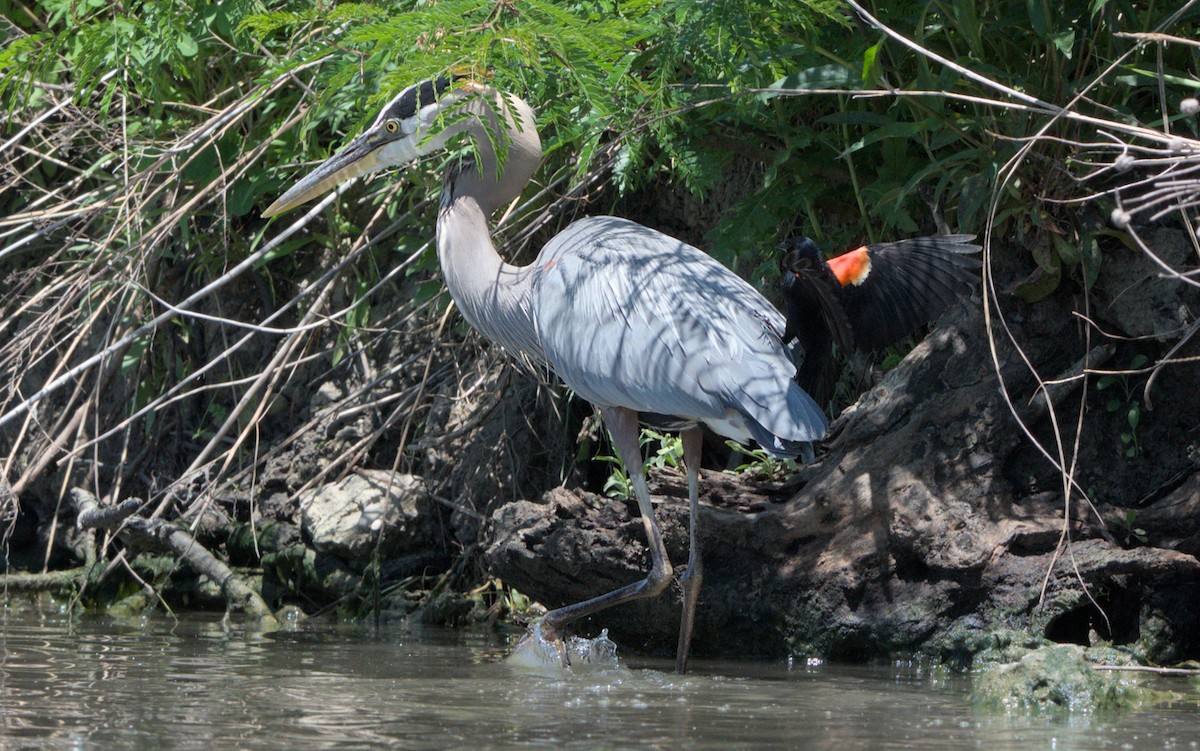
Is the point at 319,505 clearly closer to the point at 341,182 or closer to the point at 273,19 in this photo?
the point at 341,182

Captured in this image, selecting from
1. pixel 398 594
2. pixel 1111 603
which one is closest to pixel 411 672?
pixel 398 594

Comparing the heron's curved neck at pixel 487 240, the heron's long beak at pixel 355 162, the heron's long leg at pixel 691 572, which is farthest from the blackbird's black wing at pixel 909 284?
the heron's long beak at pixel 355 162

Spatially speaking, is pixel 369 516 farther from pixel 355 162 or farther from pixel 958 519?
pixel 958 519

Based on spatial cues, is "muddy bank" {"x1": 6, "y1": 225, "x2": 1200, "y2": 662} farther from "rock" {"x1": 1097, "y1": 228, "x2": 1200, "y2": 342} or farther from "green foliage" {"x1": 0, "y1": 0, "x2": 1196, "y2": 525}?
"green foliage" {"x1": 0, "y1": 0, "x2": 1196, "y2": 525}

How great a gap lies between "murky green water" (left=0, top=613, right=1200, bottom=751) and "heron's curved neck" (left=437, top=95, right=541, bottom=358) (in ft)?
3.87

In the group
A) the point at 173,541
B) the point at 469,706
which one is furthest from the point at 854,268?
the point at 173,541

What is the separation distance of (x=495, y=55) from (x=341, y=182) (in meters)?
1.21

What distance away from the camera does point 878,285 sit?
166 inches

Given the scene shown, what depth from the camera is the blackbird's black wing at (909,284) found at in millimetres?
4168

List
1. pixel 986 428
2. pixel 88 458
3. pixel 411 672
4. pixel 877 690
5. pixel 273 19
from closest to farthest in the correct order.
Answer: pixel 877 690 → pixel 411 672 → pixel 986 428 → pixel 273 19 → pixel 88 458

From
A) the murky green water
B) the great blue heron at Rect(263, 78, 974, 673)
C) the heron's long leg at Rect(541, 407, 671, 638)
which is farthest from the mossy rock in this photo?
the heron's long leg at Rect(541, 407, 671, 638)

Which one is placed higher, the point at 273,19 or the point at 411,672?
the point at 273,19

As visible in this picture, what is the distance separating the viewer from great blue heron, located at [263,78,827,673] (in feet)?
14.2

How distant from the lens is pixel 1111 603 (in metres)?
4.26
